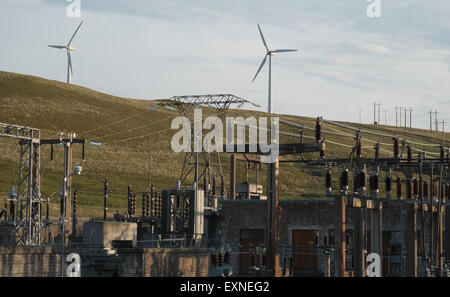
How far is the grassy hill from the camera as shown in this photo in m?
108

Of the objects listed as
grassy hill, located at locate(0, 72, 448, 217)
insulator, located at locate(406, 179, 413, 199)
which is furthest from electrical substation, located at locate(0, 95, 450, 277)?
grassy hill, located at locate(0, 72, 448, 217)

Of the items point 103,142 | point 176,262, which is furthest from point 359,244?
point 103,142

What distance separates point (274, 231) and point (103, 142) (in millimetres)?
101655

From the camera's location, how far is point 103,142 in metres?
136

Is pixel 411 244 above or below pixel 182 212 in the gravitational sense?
below

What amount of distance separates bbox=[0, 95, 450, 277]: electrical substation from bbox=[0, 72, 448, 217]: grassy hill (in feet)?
121

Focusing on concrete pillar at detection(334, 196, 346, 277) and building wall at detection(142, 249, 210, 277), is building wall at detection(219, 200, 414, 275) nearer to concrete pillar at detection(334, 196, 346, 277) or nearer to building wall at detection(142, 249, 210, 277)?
building wall at detection(142, 249, 210, 277)

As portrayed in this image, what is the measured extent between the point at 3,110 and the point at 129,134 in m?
23.8

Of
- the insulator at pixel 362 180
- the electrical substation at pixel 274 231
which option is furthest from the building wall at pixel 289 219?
the insulator at pixel 362 180

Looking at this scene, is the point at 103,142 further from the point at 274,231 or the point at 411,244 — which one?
the point at 274,231

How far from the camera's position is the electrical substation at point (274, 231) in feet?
125

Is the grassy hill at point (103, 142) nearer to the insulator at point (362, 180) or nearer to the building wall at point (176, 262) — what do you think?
the building wall at point (176, 262)

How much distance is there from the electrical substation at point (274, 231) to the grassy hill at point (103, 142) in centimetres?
3701
